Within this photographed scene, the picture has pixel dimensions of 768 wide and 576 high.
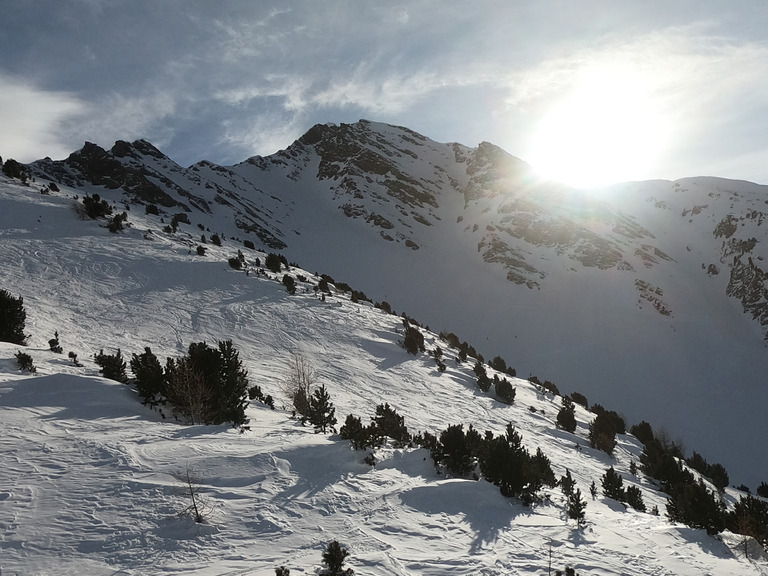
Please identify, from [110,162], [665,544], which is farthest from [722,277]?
[110,162]

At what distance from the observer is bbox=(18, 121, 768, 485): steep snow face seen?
31453 millimetres

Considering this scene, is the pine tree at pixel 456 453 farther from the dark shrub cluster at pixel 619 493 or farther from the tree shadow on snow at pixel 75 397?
the tree shadow on snow at pixel 75 397

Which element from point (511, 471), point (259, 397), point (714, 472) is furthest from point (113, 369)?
point (714, 472)

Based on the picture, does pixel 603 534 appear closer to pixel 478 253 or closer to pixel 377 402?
pixel 377 402

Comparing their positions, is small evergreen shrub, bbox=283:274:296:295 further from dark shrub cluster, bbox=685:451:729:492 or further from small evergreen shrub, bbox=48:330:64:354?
dark shrub cluster, bbox=685:451:729:492

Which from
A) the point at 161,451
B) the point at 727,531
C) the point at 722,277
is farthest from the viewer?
the point at 722,277

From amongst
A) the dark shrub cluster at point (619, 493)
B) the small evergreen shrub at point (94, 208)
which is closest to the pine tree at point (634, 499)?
the dark shrub cluster at point (619, 493)

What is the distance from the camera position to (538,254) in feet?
164

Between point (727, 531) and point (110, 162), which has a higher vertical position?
point (110, 162)

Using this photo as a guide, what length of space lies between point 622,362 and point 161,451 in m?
34.7

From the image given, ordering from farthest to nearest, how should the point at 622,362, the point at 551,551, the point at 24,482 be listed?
1. the point at 622,362
2. the point at 551,551
3. the point at 24,482

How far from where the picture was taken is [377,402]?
45.9 feet

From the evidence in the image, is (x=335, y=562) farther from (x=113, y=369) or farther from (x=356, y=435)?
(x=113, y=369)

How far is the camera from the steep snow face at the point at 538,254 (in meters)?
31.5
